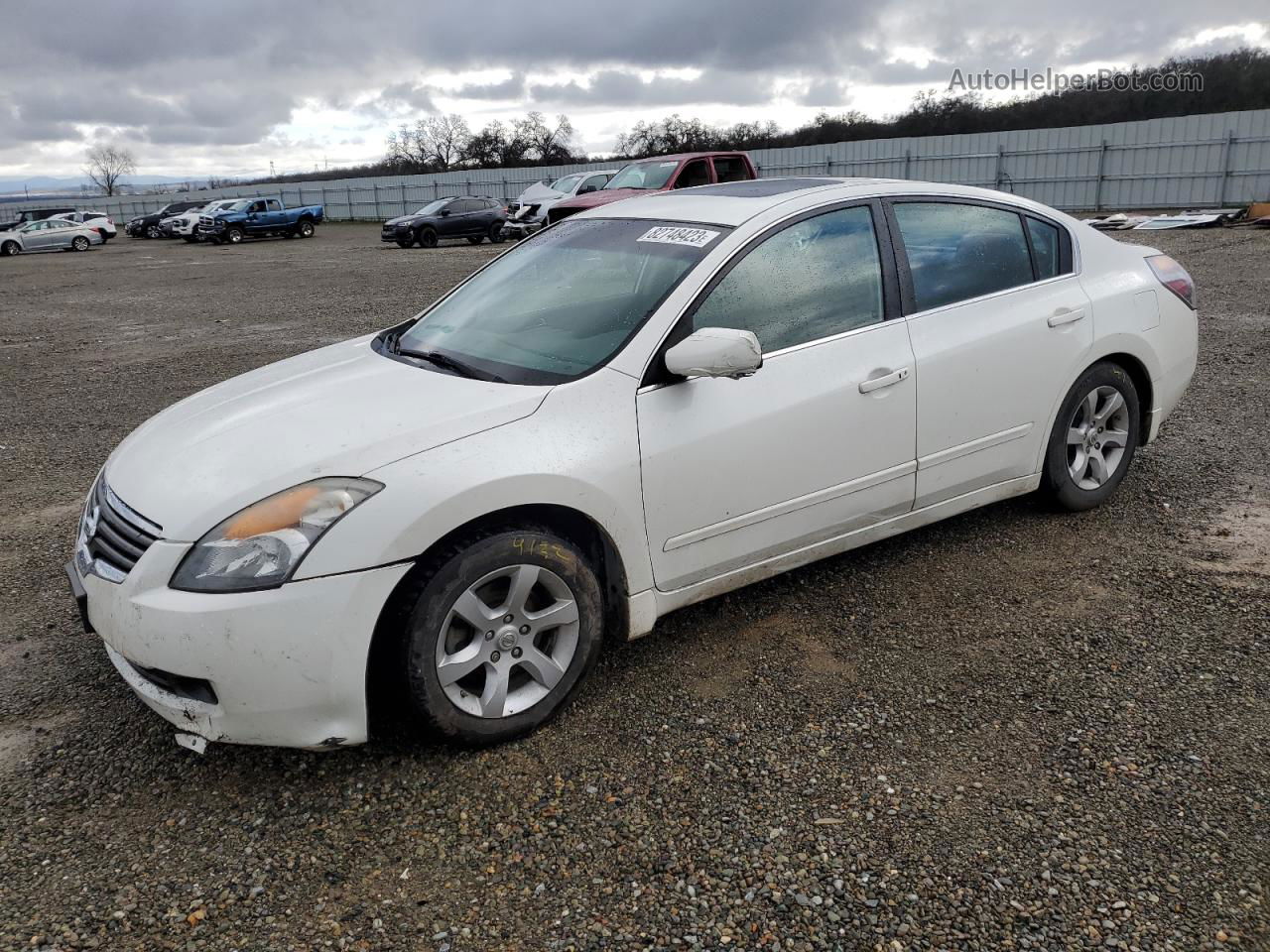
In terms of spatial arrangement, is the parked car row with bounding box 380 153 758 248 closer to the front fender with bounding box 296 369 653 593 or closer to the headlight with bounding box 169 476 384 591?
the front fender with bounding box 296 369 653 593

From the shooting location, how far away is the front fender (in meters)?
2.70

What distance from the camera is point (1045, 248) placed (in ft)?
14.3

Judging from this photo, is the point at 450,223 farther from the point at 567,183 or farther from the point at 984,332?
the point at 984,332

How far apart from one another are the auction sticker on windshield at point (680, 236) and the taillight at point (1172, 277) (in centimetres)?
240

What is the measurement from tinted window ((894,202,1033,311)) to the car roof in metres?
0.09

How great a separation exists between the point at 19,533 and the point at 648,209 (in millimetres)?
3628

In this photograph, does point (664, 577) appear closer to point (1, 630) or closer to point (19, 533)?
point (1, 630)

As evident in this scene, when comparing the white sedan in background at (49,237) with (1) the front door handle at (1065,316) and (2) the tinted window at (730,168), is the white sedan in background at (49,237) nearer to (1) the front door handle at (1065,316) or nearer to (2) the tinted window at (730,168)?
(2) the tinted window at (730,168)

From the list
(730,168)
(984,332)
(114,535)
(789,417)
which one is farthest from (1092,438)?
(730,168)

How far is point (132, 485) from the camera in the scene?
119 inches

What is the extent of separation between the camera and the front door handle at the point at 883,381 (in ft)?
11.8

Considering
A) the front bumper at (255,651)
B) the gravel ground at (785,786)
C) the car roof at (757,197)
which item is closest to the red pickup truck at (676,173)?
the car roof at (757,197)

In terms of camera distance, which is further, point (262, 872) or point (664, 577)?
point (664, 577)

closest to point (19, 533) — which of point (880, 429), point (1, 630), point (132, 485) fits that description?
point (1, 630)
